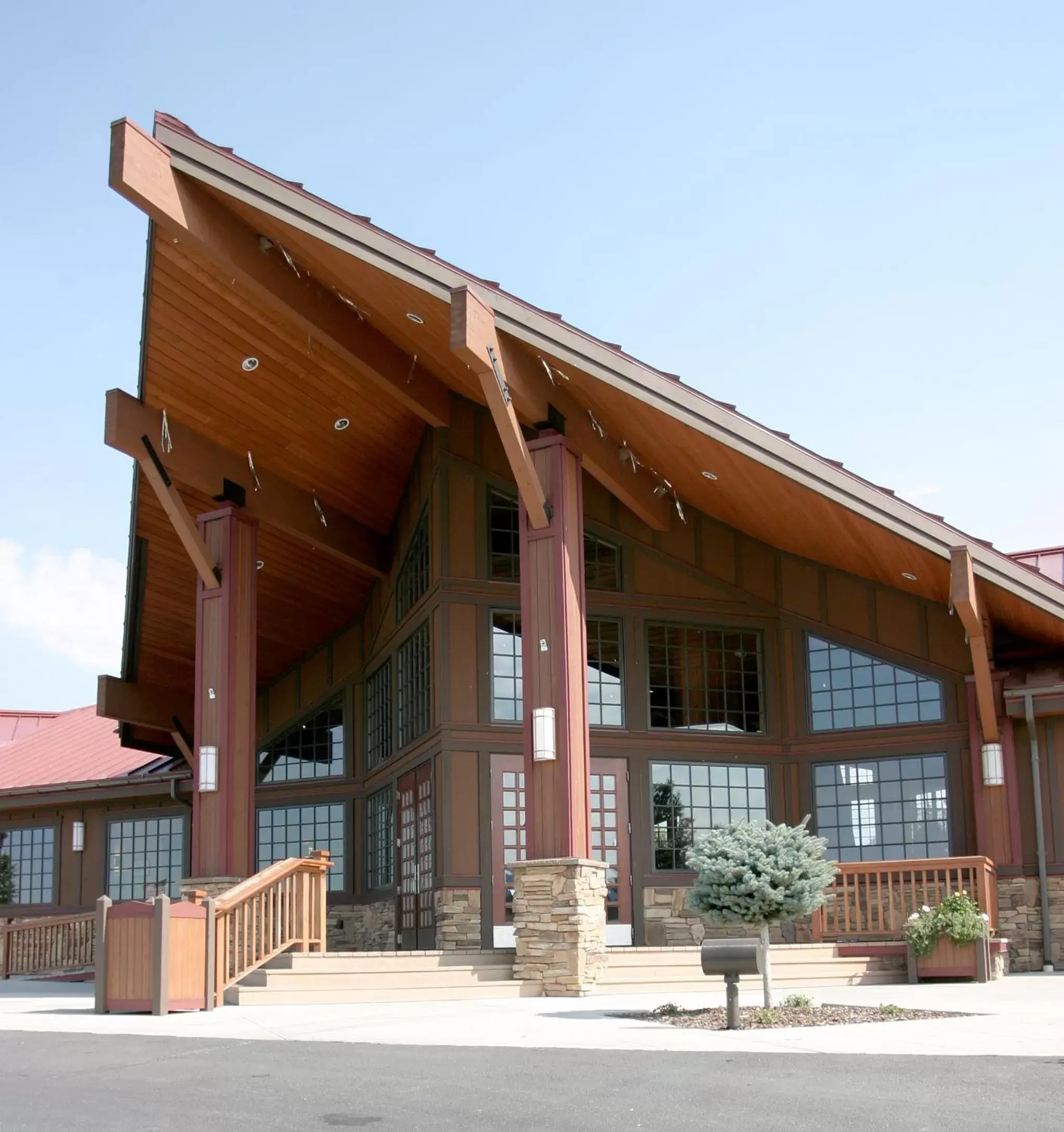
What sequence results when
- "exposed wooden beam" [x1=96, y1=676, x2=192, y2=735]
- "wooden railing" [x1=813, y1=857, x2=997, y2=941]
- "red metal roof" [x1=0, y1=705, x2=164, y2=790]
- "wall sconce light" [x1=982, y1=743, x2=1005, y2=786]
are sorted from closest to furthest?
"wooden railing" [x1=813, y1=857, x2=997, y2=941] → "wall sconce light" [x1=982, y1=743, x2=1005, y2=786] → "exposed wooden beam" [x1=96, y1=676, x2=192, y2=735] → "red metal roof" [x1=0, y1=705, x2=164, y2=790]

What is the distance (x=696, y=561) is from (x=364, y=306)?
537 centimetres

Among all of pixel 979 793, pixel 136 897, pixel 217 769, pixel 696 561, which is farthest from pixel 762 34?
pixel 136 897

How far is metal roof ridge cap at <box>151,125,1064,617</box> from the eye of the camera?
45.1ft

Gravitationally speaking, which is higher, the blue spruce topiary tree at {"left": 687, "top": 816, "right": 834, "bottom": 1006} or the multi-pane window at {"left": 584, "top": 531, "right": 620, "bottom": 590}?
the multi-pane window at {"left": 584, "top": 531, "right": 620, "bottom": 590}

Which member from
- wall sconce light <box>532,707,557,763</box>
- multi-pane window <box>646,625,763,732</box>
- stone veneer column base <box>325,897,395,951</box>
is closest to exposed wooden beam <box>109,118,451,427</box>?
multi-pane window <box>646,625,763,732</box>

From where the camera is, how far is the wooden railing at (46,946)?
20031mm

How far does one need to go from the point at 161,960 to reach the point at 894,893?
313 inches

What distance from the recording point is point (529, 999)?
42.4 feet

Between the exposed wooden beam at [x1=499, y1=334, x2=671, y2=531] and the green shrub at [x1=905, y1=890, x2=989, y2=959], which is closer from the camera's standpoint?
the green shrub at [x1=905, y1=890, x2=989, y2=959]

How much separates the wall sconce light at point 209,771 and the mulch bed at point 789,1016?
7.80 meters

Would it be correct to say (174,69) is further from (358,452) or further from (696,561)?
(696,561)

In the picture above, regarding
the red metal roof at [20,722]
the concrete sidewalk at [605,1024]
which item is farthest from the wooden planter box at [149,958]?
the red metal roof at [20,722]

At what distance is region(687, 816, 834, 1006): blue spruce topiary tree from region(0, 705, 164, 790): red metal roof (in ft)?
52.4

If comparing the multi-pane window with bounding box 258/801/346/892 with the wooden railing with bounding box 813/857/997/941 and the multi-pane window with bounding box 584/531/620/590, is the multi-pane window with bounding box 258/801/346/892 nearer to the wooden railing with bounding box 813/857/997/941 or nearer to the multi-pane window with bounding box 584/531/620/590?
the multi-pane window with bounding box 584/531/620/590
